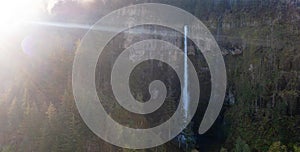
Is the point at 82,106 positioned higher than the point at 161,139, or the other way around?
the point at 82,106

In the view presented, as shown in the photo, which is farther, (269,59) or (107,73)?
(107,73)

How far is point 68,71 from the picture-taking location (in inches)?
1267

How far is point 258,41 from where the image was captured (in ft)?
106

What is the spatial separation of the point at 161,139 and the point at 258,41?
1025 centimetres


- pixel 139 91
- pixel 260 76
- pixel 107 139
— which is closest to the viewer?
pixel 107 139

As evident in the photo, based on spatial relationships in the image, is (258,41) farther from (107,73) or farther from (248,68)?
(107,73)

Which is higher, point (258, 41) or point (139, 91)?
point (258, 41)

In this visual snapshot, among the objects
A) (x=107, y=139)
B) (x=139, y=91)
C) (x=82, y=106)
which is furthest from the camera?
(x=139, y=91)

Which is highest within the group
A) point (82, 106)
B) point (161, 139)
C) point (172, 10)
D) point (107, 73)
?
point (172, 10)

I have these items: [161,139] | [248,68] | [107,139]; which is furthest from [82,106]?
[248,68]

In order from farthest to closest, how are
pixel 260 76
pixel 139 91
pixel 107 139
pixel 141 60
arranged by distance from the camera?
pixel 141 60 < pixel 139 91 < pixel 260 76 < pixel 107 139

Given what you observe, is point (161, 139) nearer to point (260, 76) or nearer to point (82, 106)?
point (82, 106)

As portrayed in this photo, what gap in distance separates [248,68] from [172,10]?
27.6 ft

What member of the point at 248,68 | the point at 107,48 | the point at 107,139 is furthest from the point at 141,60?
the point at 107,139
